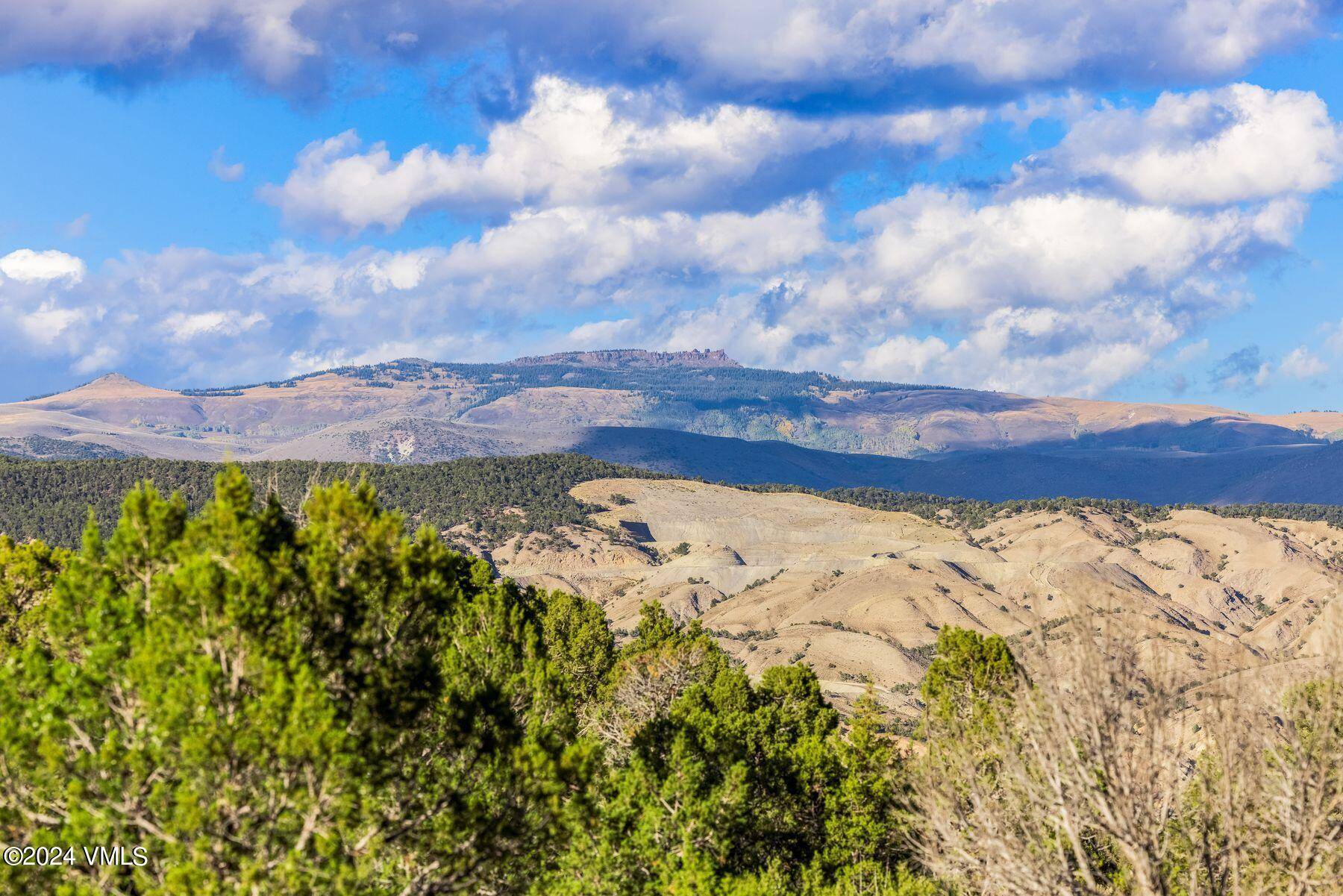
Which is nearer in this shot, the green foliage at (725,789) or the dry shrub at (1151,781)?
the dry shrub at (1151,781)

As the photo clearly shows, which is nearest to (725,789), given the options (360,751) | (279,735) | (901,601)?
(360,751)

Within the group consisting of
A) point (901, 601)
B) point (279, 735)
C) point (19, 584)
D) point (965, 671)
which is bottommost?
point (901, 601)

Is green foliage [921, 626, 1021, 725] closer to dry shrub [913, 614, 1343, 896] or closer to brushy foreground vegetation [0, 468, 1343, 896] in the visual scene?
brushy foreground vegetation [0, 468, 1343, 896]

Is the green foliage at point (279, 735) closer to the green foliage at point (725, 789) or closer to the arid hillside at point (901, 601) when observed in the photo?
the green foliage at point (725, 789)

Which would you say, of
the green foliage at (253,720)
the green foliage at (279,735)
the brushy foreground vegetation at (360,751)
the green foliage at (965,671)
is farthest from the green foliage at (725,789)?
the green foliage at (253,720)

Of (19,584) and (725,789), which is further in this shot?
(19,584)

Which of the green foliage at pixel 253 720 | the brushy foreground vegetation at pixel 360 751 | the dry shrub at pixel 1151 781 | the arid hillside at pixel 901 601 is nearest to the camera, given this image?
the green foliage at pixel 253 720

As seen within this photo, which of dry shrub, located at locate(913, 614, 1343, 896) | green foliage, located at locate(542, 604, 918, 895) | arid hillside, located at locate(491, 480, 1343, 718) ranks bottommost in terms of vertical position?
arid hillside, located at locate(491, 480, 1343, 718)

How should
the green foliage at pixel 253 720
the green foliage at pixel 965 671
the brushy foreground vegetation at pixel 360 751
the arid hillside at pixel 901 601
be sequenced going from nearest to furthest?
the green foliage at pixel 253 720 < the brushy foreground vegetation at pixel 360 751 < the green foliage at pixel 965 671 < the arid hillside at pixel 901 601

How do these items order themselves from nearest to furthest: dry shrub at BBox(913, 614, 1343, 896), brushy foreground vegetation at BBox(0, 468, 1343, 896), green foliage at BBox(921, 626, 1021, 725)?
brushy foreground vegetation at BBox(0, 468, 1343, 896), dry shrub at BBox(913, 614, 1343, 896), green foliage at BBox(921, 626, 1021, 725)

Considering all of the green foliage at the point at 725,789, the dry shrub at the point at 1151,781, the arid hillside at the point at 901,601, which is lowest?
the arid hillside at the point at 901,601

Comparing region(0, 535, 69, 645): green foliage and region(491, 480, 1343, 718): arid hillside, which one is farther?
region(491, 480, 1343, 718): arid hillside

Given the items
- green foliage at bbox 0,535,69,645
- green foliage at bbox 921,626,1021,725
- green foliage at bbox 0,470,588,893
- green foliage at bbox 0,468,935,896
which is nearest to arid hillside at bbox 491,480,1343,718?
green foliage at bbox 921,626,1021,725

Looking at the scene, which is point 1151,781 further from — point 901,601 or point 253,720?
point 901,601
